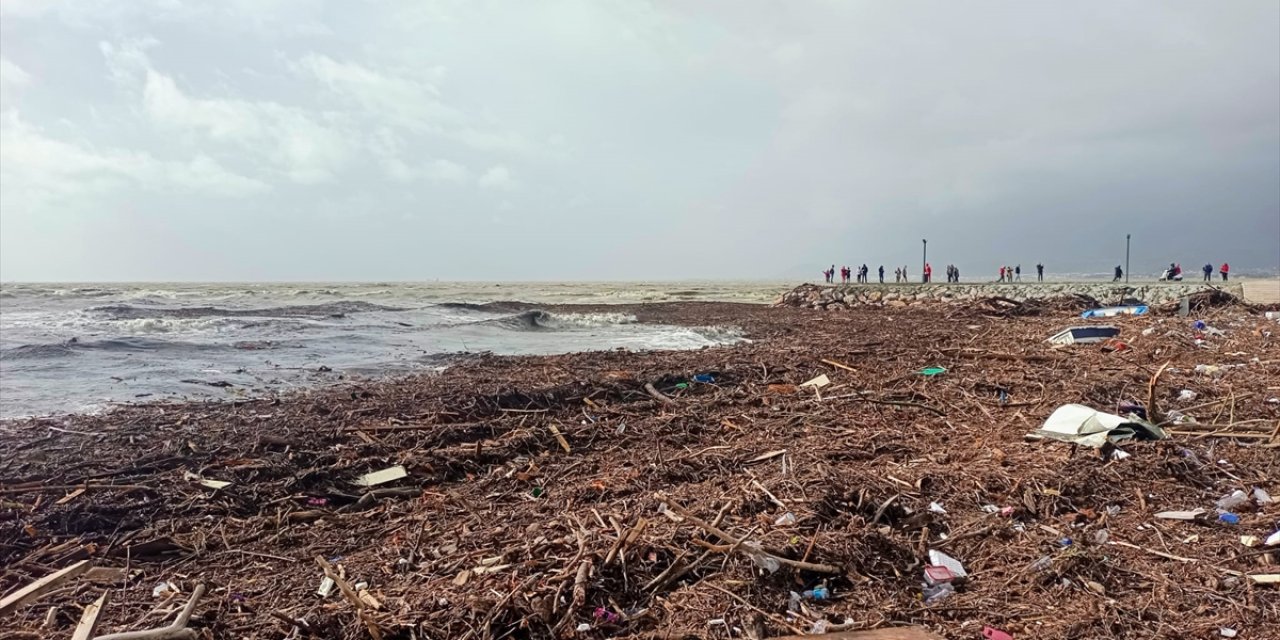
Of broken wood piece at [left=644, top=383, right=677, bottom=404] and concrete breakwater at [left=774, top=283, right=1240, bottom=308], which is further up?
concrete breakwater at [left=774, top=283, right=1240, bottom=308]

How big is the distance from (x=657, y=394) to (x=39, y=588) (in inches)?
234

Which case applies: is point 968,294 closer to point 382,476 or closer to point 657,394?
point 657,394

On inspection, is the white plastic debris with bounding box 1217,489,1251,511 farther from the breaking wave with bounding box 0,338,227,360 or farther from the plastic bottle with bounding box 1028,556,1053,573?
the breaking wave with bounding box 0,338,227,360

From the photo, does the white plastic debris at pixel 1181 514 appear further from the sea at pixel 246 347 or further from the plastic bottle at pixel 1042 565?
the sea at pixel 246 347

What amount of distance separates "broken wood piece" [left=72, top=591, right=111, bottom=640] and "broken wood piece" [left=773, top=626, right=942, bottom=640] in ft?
9.62

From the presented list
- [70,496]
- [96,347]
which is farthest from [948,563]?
[96,347]

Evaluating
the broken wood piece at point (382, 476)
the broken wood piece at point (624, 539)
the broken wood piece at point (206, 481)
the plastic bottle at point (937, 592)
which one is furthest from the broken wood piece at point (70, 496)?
the plastic bottle at point (937, 592)

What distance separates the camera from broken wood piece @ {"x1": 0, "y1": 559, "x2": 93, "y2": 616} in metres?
3.18

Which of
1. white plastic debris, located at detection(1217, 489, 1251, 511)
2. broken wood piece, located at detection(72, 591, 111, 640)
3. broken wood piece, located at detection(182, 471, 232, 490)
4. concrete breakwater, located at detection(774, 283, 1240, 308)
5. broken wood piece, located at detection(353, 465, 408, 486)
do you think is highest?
concrete breakwater, located at detection(774, 283, 1240, 308)

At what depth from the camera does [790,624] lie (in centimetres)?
292

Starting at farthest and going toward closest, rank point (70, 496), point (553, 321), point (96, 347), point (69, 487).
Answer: point (553, 321) → point (96, 347) → point (69, 487) → point (70, 496)

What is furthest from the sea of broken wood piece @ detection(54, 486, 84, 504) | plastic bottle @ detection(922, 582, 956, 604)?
plastic bottle @ detection(922, 582, 956, 604)

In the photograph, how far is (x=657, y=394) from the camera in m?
8.32

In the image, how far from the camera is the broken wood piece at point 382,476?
5.40 m
